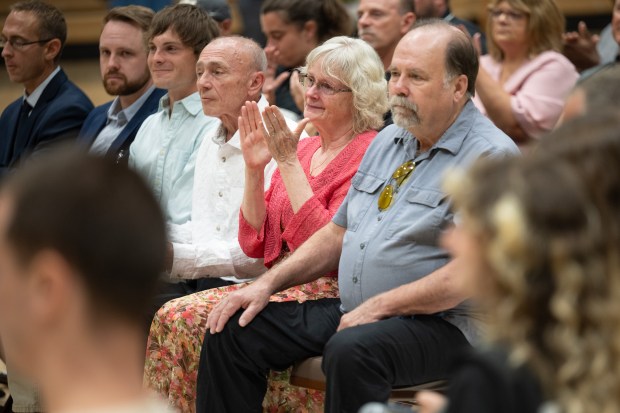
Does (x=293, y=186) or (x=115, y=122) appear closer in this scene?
(x=293, y=186)

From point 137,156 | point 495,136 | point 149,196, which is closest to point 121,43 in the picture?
point 137,156

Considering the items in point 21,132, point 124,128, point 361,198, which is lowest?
point 21,132

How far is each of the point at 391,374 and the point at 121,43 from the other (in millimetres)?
2424

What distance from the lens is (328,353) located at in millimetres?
2727

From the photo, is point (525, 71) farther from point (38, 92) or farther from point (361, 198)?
point (38, 92)

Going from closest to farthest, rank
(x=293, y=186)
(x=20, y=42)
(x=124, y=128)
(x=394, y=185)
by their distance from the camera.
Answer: (x=394, y=185) < (x=293, y=186) < (x=124, y=128) < (x=20, y=42)

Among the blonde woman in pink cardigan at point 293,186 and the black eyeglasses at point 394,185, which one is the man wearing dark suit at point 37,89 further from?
the black eyeglasses at point 394,185

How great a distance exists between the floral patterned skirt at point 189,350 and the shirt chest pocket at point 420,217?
1.59 ft

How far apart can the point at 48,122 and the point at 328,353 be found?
2421 millimetres

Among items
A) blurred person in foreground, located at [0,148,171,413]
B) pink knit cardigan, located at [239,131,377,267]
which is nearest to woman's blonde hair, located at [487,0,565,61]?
pink knit cardigan, located at [239,131,377,267]

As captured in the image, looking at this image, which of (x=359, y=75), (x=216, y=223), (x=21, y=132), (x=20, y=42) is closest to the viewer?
(x=359, y=75)

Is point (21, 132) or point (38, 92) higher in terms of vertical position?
point (38, 92)

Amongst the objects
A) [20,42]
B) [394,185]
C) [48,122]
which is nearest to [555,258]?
[394,185]

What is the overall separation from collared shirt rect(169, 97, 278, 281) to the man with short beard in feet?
2.71
